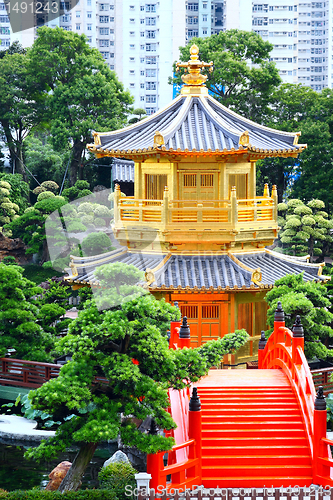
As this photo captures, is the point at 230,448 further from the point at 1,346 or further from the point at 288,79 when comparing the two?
the point at 288,79

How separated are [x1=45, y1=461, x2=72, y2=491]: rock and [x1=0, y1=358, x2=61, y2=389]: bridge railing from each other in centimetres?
512

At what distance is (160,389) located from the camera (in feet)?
37.9

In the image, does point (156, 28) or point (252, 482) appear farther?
point (156, 28)

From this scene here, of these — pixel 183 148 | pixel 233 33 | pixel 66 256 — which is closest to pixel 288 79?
pixel 233 33

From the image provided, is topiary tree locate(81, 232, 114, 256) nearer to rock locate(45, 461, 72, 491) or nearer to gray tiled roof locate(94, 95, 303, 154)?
gray tiled roof locate(94, 95, 303, 154)

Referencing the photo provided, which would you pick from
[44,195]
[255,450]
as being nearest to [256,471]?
[255,450]

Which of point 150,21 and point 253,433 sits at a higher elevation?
point 150,21

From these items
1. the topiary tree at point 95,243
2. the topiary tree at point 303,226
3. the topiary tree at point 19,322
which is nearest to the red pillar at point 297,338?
the topiary tree at point 19,322

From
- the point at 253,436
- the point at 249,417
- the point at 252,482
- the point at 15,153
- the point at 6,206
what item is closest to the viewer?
the point at 252,482

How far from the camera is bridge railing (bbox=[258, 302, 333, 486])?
1305 centimetres

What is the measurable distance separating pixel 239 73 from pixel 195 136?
1153 inches

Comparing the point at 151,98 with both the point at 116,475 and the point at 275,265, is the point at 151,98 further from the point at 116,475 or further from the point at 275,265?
the point at 116,475

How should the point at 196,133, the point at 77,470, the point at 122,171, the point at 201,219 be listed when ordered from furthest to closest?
1. the point at 122,171
2. the point at 196,133
3. the point at 201,219
4. the point at 77,470

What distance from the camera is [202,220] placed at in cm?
2184
